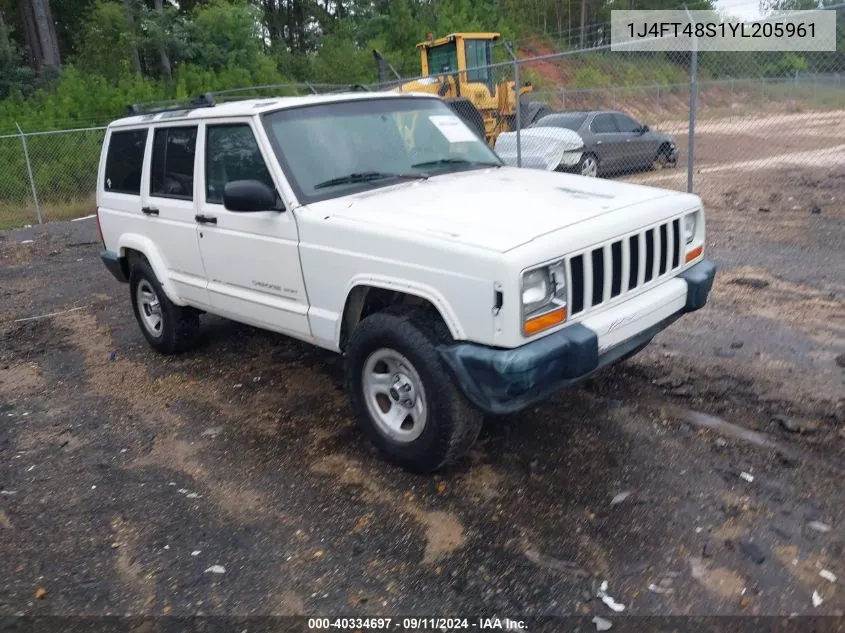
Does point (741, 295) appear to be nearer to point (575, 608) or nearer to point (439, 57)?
point (575, 608)

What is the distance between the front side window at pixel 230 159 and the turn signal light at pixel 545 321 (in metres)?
1.83

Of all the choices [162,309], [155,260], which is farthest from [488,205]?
[162,309]


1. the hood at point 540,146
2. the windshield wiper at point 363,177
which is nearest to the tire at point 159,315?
the windshield wiper at point 363,177

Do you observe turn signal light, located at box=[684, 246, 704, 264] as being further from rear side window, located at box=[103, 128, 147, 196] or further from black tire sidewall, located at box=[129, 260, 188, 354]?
rear side window, located at box=[103, 128, 147, 196]

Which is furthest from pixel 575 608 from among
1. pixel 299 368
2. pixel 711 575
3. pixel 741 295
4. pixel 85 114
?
pixel 85 114

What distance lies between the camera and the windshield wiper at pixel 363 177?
173 inches

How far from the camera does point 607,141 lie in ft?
48.3

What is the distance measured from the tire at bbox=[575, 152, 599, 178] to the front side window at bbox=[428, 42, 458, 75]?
582 cm

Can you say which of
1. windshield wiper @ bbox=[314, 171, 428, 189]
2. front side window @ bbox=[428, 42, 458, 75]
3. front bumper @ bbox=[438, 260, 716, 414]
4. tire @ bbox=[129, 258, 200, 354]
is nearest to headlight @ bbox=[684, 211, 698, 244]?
front bumper @ bbox=[438, 260, 716, 414]

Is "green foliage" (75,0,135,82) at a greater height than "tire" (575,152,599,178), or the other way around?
"green foliage" (75,0,135,82)

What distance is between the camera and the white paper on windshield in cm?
511

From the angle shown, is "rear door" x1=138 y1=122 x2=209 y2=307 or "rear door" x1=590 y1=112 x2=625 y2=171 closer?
"rear door" x1=138 y1=122 x2=209 y2=307

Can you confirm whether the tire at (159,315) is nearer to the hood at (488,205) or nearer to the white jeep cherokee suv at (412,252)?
the white jeep cherokee suv at (412,252)

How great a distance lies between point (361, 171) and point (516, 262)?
158cm
